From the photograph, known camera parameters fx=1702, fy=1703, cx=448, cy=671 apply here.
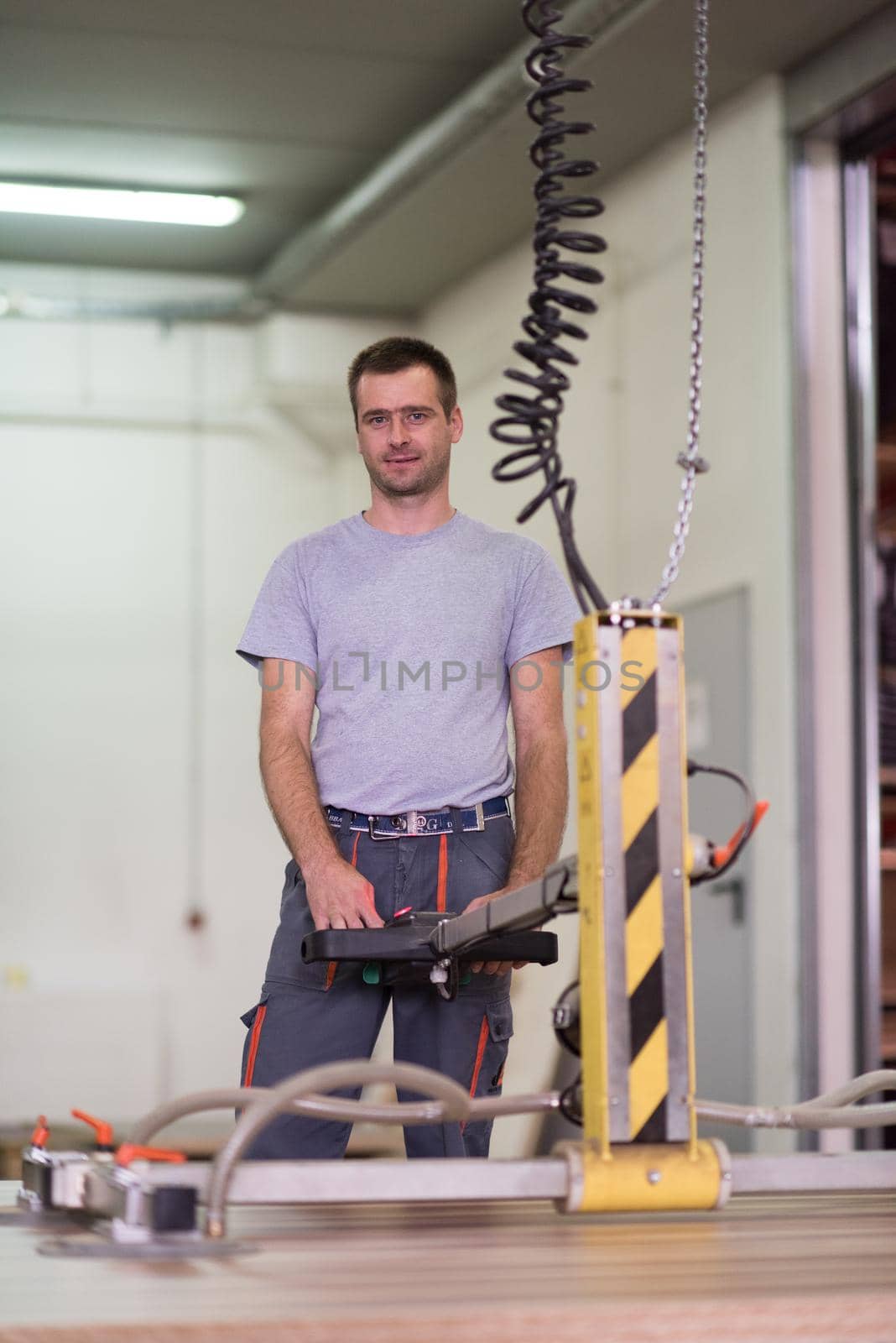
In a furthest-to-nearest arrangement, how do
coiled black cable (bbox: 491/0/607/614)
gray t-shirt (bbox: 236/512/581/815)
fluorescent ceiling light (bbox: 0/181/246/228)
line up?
fluorescent ceiling light (bbox: 0/181/246/228) → gray t-shirt (bbox: 236/512/581/815) → coiled black cable (bbox: 491/0/607/614)

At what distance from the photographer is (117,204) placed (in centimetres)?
550

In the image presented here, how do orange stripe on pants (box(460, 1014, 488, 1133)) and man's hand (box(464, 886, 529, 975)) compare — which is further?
orange stripe on pants (box(460, 1014, 488, 1133))

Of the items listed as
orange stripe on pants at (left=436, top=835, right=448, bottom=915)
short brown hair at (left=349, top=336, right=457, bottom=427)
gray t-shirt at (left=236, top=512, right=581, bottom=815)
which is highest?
short brown hair at (left=349, top=336, right=457, bottom=427)

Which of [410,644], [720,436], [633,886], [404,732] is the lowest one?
[633,886]

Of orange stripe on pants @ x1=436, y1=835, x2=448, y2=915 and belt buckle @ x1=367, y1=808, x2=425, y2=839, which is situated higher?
belt buckle @ x1=367, y1=808, x2=425, y2=839

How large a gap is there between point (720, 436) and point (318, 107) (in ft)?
5.00

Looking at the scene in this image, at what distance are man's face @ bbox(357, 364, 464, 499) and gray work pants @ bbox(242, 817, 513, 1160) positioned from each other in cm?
46

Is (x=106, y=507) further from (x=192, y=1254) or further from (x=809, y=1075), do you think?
(x=192, y=1254)

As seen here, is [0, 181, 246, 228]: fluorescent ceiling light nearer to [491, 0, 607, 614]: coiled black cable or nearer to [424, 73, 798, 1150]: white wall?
[424, 73, 798, 1150]: white wall

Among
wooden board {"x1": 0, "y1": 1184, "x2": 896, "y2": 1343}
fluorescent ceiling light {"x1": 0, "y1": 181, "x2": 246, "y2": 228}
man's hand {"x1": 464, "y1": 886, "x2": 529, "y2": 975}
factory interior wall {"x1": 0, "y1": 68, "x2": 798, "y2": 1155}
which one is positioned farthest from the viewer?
factory interior wall {"x1": 0, "y1": 68, "x2": 798, "y2": 1155}

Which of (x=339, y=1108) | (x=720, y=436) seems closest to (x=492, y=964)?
(x=339, y=1108)

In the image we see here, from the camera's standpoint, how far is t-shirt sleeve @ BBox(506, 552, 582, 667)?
2.17 meters

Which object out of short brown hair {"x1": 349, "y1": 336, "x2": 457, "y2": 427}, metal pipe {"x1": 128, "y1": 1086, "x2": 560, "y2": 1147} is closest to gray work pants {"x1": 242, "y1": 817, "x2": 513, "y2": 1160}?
short brown hair {"x1": 349, "y1": 336, "x2": 457, "y2": 427}

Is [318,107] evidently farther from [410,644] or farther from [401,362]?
[410,644]
